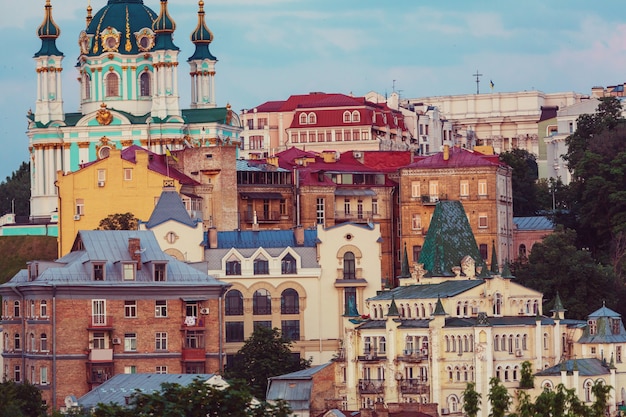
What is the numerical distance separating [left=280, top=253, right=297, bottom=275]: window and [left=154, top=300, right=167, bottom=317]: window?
15.9 m

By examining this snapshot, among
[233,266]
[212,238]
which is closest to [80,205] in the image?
[212,238]

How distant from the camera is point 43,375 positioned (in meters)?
104

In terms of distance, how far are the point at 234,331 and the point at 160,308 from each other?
46.6 feet

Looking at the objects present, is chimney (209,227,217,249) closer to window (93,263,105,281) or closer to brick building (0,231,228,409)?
brick building (0,231,228,409)

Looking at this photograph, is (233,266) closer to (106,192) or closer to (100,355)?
(106,192)

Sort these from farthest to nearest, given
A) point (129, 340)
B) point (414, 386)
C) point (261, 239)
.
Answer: point (261, 239), point (414, 386), point (129, 340)

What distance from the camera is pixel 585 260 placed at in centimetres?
12669

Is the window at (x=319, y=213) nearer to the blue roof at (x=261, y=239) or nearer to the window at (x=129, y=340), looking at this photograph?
the blue roof at (x=261, y=239)

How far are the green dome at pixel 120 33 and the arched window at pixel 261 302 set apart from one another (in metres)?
46.1

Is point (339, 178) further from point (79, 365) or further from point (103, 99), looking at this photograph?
point (79, 365)

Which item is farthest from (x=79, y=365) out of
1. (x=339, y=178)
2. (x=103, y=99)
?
(x=103, y=99)

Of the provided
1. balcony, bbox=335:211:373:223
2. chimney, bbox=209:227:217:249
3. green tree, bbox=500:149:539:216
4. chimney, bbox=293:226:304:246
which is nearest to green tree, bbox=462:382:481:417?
chimney, bbox=293:226:304:246

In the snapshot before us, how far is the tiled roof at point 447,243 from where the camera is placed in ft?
393

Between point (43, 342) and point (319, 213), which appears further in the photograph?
point (319, 213)
